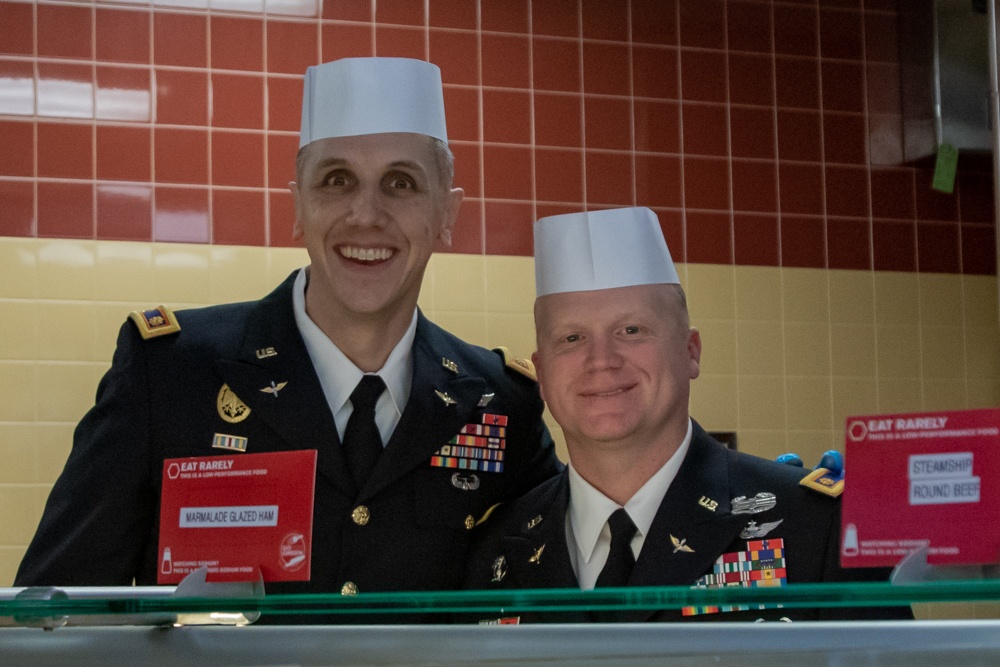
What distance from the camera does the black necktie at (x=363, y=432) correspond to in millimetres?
1600

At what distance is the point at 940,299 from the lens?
414cm

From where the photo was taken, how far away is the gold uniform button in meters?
1.58

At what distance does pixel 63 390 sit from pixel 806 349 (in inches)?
94.5

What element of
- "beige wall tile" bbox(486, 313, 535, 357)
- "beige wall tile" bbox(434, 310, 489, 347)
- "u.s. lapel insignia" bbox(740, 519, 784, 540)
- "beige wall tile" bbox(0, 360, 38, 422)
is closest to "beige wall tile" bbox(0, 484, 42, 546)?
"beige wall tile" bbox(0, 360, 38, 422)

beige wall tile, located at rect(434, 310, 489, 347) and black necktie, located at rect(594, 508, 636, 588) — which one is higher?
beige wall tile, located at rect(434, 310, 489, 347)

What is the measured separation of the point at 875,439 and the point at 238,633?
0.53m

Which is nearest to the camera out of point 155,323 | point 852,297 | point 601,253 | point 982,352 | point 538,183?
point 601,253

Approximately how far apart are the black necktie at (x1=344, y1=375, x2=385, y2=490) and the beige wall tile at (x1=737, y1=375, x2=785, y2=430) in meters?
2.50

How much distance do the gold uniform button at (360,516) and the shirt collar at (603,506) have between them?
Result: 32 centimetres

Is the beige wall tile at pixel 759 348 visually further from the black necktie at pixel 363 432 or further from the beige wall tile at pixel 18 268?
the black necktie at pixel 363 432

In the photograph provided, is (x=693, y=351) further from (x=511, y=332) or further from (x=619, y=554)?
(x=511, y=332)

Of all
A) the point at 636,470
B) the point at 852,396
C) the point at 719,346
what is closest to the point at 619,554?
the point at 636,470

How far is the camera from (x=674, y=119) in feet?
13.1

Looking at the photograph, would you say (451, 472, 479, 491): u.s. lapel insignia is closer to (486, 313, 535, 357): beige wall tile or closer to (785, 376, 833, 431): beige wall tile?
(486, 313, 535, 357): beige wall tile
